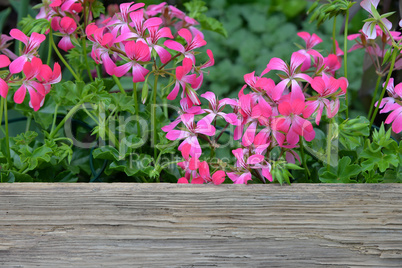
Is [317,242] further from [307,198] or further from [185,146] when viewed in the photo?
[185,146]

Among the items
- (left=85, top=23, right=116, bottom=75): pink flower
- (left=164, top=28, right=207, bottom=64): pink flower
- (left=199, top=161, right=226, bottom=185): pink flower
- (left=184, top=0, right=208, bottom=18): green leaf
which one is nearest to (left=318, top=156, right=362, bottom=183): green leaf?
(left=199, top=161, right=226, bottom=185): pink flower

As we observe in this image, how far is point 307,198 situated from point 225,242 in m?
0.15

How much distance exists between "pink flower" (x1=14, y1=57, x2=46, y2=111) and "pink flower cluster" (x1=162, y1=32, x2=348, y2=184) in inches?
9.0

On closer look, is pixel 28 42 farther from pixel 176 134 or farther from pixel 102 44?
pixel 176 134

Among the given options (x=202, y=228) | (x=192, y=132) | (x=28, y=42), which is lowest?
(x=202, y=228)

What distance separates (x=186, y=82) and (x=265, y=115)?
0.15m

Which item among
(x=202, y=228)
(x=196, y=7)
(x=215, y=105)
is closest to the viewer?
(x=202, y=228)

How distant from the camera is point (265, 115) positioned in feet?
2.07

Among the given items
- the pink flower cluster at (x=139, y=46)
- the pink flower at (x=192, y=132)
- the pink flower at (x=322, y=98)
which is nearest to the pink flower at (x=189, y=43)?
the pink flower cluster at (x=139, y=46)

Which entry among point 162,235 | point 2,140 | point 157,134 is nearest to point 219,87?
point 157,134

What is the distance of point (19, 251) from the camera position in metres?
0.60

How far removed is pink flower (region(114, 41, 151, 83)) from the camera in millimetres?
618

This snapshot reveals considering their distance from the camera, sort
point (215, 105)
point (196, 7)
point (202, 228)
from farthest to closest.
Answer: point (196, 7) < point (215, 105) < point (202, 228)

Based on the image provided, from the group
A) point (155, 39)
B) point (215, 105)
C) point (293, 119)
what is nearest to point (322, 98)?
point (293, 119)
